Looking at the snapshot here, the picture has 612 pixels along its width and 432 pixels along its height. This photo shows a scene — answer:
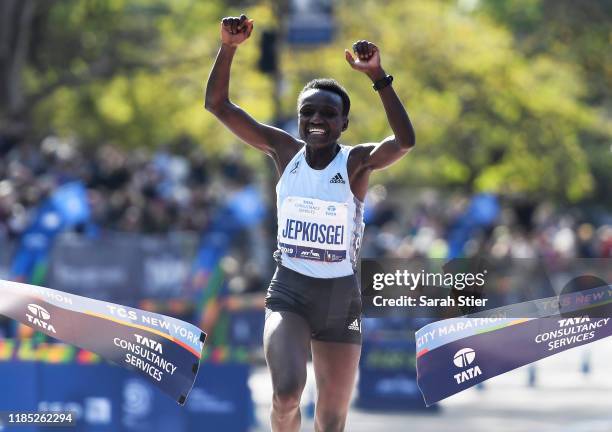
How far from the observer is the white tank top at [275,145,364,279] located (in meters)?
7.15

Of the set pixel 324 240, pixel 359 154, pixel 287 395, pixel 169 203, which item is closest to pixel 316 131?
pixel 359 154

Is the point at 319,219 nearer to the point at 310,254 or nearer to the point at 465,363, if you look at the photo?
the point at 310,254

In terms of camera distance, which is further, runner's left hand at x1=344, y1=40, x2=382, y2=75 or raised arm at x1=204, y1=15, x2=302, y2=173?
raised arm at x1=204, y1=15, x2=302, y2=173

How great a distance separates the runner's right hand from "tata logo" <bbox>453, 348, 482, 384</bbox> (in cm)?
202

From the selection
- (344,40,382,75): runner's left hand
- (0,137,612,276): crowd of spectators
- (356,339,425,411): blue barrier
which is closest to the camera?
(344,40,382,75): runner's left hand

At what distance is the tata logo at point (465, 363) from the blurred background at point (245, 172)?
173 cm

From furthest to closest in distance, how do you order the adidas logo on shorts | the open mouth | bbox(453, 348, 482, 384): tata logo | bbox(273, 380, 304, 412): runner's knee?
bbox(453, 348, 482, 384): tata logo → the adidas logo on shorts → the open mouth → bbox(273, 380, 304, 412): runner's knee

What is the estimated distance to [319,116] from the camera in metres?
7.13

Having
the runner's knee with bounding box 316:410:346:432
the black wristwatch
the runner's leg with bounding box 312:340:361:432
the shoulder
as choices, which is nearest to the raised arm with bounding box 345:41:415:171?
the black wristwatch

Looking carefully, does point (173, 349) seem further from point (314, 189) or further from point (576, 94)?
point (576, 94)

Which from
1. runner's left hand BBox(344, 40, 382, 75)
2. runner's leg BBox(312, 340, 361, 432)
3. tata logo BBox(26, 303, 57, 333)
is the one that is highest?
runner's left hand BBox(344, 40, 382, 75)

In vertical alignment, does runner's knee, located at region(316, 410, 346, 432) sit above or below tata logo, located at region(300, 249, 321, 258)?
below

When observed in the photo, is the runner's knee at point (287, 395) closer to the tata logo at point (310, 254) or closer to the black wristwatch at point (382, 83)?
the tata logo at point (310, 254)

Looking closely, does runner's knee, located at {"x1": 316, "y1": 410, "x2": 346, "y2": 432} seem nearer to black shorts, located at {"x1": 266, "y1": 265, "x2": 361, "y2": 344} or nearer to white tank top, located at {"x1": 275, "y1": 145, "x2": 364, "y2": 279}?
black shorts, located at {"x1": 266, "y1": 265, "x2": 361, "y2": 344}
